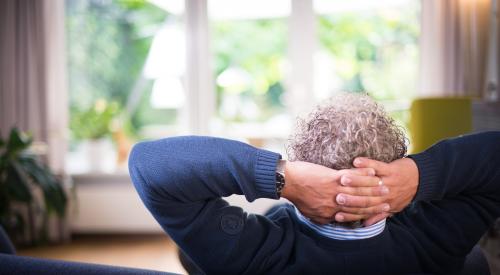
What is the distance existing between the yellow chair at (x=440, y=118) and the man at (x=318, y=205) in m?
1.39

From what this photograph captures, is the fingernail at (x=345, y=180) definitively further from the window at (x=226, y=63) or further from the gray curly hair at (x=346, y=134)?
the window at (x=226, y=63)

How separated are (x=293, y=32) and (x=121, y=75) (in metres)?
1.56

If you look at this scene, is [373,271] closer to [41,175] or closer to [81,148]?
[41,175]

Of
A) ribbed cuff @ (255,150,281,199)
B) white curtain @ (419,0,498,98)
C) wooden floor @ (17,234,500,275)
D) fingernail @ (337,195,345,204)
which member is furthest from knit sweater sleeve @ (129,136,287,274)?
white curtain @ (419,0,498,98)

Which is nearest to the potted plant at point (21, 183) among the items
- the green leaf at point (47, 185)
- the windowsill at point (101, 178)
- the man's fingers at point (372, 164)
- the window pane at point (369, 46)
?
the green leaf at point (47, 185)

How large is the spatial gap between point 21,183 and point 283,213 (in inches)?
105

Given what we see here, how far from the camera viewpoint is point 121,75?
3807 millimetres

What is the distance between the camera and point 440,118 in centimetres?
213

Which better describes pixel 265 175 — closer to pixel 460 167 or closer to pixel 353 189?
pixel 353 189

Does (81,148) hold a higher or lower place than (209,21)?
lower

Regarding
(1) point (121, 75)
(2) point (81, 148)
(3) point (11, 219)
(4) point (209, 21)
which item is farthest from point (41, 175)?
(4) point (209, 21)

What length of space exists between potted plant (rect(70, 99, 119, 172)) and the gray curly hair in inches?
122

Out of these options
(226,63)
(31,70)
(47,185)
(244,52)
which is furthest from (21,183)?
(244,52)

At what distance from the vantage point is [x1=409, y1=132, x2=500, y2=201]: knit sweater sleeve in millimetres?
746
